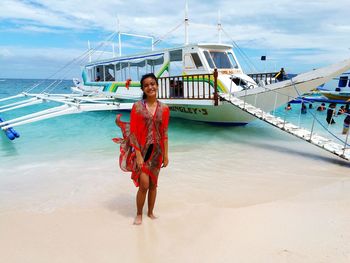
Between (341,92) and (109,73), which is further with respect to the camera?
(341,92)

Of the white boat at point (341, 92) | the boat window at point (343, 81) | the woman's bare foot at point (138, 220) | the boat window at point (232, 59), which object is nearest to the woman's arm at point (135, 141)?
the woman's bare foot at point (138, 220)

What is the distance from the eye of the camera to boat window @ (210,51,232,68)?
34.4ft

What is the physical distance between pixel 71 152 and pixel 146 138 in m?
5.28

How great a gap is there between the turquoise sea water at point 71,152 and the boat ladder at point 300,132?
91 centimetres

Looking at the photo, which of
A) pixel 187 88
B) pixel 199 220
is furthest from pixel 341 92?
pixel 199 220

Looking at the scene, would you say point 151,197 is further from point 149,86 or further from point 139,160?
point 149,86

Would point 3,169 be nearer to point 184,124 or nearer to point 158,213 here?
point 158,213

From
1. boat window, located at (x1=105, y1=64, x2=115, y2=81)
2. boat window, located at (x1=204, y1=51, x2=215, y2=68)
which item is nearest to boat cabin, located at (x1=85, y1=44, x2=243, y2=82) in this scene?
boat window, located at (x1=204, y1=51, x2=215, y2=68)

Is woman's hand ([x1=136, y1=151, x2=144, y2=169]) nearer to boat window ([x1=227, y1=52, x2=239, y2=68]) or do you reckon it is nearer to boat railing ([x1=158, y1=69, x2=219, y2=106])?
boat railing ([x1=158, y1=69, x2=219, y2=106])

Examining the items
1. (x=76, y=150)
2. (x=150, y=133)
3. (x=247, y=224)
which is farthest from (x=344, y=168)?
(x=76, y=150)

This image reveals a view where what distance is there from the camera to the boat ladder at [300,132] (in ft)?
20.4

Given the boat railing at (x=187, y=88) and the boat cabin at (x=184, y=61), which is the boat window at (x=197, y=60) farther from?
the boat railing at (x=187, y=88)

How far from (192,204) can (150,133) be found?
1443mm

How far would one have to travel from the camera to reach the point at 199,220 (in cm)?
353
